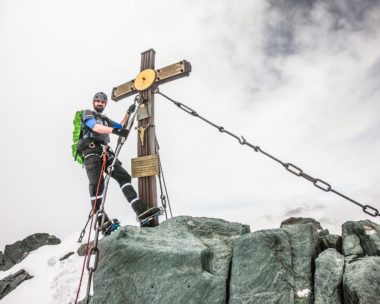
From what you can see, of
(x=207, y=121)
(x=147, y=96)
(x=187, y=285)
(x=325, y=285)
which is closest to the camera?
(x=325, y=285)

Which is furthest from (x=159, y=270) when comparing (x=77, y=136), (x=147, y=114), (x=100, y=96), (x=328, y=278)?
(x=100, y=96)

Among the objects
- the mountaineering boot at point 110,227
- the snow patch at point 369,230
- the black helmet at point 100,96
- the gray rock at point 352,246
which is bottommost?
the gray rock at point 352,246

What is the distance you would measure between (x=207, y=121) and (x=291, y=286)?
3.77 m

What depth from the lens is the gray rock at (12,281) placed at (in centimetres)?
864

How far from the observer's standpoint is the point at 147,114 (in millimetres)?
7363

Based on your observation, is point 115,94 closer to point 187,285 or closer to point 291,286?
point 187,285

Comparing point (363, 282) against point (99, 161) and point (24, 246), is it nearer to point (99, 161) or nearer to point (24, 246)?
point (99, 161)

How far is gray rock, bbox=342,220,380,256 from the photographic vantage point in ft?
13.1

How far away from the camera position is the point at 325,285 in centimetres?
361

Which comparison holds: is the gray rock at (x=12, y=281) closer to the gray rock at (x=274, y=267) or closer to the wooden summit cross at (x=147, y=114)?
the wooden summit cross at (x=147, y=114)

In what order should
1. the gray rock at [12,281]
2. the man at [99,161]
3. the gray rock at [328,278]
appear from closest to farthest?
the gray rock at [328,278]
the man at [99,161]
the gray rock at [12,281]

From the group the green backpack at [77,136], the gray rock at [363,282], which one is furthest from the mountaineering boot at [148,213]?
the gray rock at [363,282]

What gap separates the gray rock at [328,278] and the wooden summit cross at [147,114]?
12.1 feet

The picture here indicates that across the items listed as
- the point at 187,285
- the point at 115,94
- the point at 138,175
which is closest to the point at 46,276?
the point at 138,175
